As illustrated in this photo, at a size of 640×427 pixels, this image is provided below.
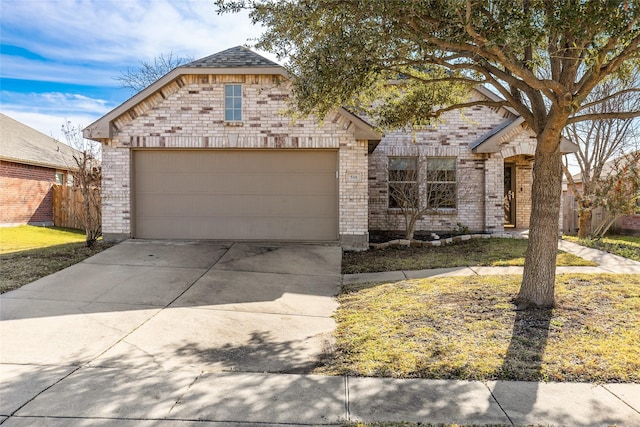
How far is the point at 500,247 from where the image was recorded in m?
10.8

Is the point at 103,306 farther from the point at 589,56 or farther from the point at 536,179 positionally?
the point at 589,56

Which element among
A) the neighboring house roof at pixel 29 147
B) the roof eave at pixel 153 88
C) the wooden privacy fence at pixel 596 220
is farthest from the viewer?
the wooden privacy fence at pixel 596 220

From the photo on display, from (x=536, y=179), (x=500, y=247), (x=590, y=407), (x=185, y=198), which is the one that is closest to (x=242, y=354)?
(x=590, y=407)

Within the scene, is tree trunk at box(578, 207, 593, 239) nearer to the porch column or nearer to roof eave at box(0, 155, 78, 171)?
the porch column

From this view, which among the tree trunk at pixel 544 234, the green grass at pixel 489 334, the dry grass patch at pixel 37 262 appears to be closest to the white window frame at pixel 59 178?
the dry grass patch at pixel 37 262

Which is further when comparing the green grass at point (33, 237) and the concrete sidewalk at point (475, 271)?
the green grass at point (33, 237)

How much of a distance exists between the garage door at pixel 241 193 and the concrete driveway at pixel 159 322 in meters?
1.43

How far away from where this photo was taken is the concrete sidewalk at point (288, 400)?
3189 mm

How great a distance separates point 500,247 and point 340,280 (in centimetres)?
497

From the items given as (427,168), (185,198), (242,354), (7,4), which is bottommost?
(242,354)

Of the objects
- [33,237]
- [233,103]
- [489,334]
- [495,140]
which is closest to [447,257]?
[495,140]

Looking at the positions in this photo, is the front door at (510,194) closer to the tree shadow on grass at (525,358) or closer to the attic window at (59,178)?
the tree shadow on grass at (525,358)

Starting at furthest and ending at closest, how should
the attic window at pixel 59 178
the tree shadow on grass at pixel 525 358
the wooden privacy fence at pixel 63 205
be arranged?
1. the attic window at pixel 59 178
2. the wooden privacy fence at pixel 63 205
3. the tree shadow on grass at pixel 525 358

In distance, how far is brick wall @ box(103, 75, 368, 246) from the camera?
1085cm
